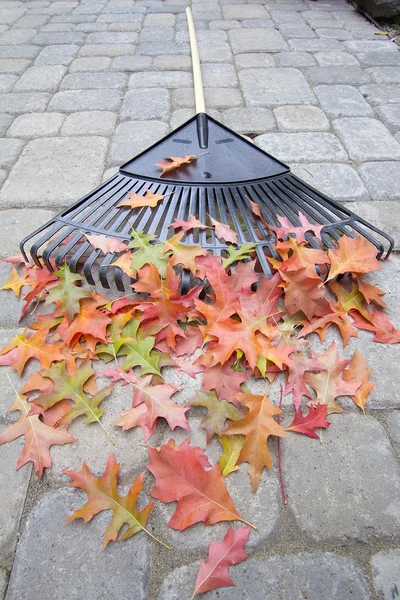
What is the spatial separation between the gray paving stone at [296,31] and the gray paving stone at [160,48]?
76 centimetres

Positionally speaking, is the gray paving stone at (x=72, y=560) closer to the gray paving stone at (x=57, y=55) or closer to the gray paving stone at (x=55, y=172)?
the gray paving stone at (x=55, y=172)

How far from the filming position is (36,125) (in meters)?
2.37

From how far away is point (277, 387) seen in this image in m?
1.20

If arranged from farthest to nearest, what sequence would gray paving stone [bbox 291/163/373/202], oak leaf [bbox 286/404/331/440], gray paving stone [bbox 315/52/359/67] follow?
gray paving stone [bbox 315/52/359/67] < gray paving stone [bbox 291/163/373/202] < oak leaf [bbox 286/404/331/440]

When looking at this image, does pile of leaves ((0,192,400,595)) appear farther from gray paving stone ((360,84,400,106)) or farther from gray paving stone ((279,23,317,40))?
gray paving stone ((279,23,317,40))

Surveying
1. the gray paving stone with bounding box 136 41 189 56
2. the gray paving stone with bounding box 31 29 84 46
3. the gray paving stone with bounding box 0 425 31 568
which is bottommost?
the gray paving stone with bounding box 0 425 31 568

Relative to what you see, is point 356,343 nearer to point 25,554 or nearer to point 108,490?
point 108,490

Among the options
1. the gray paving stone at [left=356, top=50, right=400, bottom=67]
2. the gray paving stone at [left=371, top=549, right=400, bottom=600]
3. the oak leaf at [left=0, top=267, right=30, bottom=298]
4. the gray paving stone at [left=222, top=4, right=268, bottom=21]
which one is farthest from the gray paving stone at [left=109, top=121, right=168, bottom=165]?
the gray paving stone at [left=222, top=4, right=268, bottom=21]

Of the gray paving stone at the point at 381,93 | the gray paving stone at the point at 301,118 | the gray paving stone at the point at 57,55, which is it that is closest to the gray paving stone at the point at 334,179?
the gray paving stone at the point at 301,118

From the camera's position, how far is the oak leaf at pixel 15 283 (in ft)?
4.79

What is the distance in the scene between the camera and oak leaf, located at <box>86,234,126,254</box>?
55.0 inches

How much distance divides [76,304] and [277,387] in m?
0.62

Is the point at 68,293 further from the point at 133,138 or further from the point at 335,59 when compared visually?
the point at 335,59

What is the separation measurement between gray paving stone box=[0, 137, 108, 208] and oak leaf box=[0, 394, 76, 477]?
102cm
